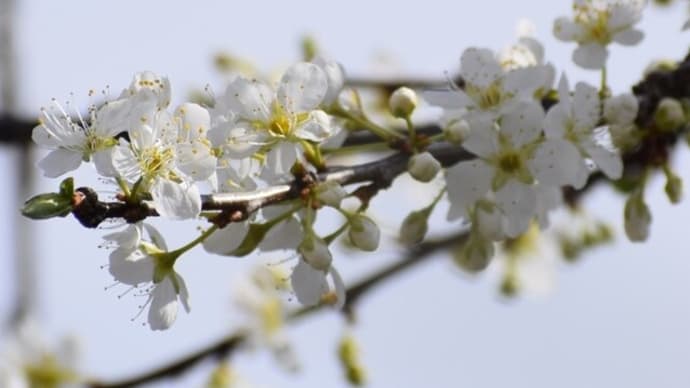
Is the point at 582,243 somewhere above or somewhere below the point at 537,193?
below

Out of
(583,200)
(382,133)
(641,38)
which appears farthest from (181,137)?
(583,200)

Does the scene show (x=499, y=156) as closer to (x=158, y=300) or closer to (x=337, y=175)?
(x=337, y=175)

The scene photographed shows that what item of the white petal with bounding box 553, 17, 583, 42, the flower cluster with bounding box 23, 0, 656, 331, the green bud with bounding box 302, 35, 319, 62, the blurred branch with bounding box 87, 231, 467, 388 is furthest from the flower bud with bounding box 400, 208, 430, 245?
the green bud with bounding box 302, 35, 319, 62

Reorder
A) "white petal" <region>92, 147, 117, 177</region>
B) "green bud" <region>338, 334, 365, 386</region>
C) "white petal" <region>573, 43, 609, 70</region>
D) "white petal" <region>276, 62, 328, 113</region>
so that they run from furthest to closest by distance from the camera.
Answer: "green bud" <region>338, 334, 365, 386</region>, "white petal" <region>573, 43, 609, 70</region>, "white petal" <region>276, 62, 328, 113</region>, "white petal" <region>92, 147, 117, 177</region>

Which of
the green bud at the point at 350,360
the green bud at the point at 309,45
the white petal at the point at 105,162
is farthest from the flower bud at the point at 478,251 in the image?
the green bud at the point at 309,45

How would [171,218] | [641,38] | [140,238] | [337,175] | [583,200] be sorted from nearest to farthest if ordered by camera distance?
[171,218]
[140,238]
[337,175]
[641,38]
[583,200]

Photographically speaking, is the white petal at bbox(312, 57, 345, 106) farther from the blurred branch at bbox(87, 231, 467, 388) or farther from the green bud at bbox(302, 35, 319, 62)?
the green bud at bbox(302, 35, 319, 62)

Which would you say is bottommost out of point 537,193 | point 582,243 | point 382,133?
point 582,243

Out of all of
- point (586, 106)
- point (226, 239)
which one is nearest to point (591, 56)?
point (586, 106)
